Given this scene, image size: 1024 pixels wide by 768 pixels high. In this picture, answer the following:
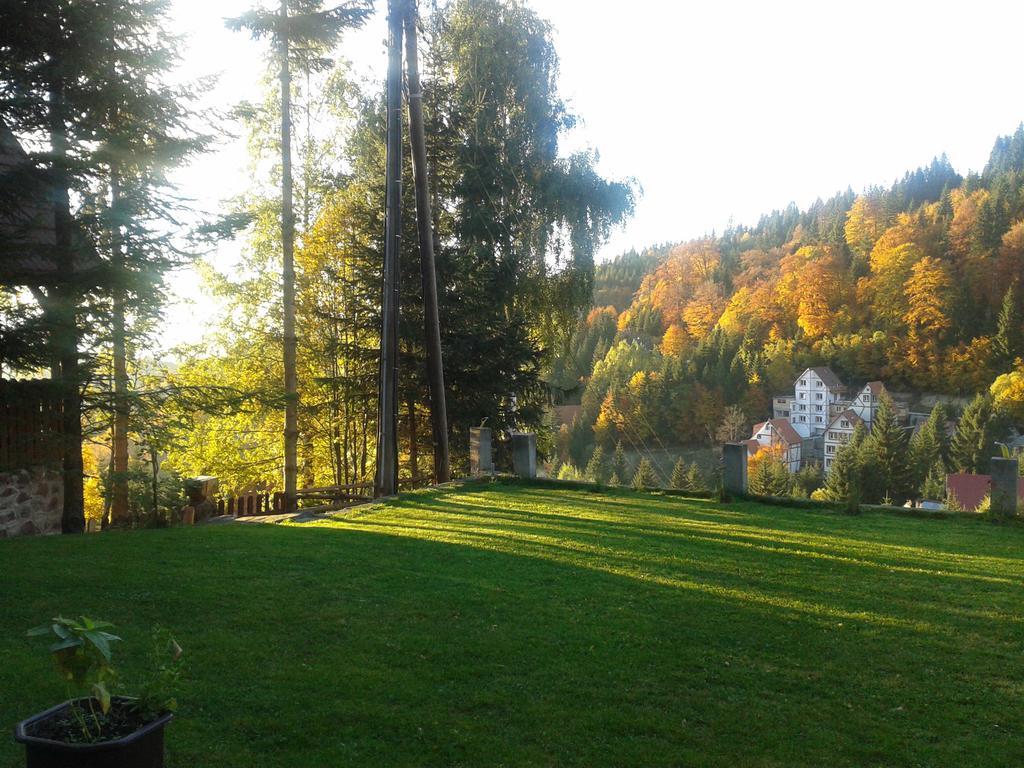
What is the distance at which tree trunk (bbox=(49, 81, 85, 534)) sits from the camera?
26.5 feet

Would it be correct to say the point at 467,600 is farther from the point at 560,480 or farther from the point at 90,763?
the point at 560,480

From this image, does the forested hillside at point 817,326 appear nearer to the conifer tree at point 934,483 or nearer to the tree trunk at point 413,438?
the conifer tree at point 934,483

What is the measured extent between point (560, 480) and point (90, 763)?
9.96 metres

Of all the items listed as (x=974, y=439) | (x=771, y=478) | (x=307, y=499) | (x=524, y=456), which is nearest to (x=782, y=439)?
(x=974, y=439)

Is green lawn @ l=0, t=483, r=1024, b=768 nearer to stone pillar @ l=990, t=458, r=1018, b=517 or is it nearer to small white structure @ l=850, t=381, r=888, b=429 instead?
stone pillar @ l=990, t=458, r=1018, b=517

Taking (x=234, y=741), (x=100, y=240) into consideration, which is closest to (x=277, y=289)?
(x=100, y=240)

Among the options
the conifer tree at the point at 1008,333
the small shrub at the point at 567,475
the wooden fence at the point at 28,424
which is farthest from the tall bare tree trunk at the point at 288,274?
the conifer tree at the point at 1008,333

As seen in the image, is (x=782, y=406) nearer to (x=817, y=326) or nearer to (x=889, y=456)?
(x=817, y=326)

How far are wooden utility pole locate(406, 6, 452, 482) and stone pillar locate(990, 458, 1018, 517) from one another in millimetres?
8267

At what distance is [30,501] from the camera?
9578mm

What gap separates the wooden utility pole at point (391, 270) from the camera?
12594 mm

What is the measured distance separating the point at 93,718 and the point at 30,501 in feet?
27.6

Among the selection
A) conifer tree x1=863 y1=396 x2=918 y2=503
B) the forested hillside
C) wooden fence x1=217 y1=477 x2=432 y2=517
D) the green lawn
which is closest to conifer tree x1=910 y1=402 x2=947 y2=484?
conifer tree x1=863 y1=396 x2=918 y2=503

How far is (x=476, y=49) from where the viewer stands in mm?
18047
